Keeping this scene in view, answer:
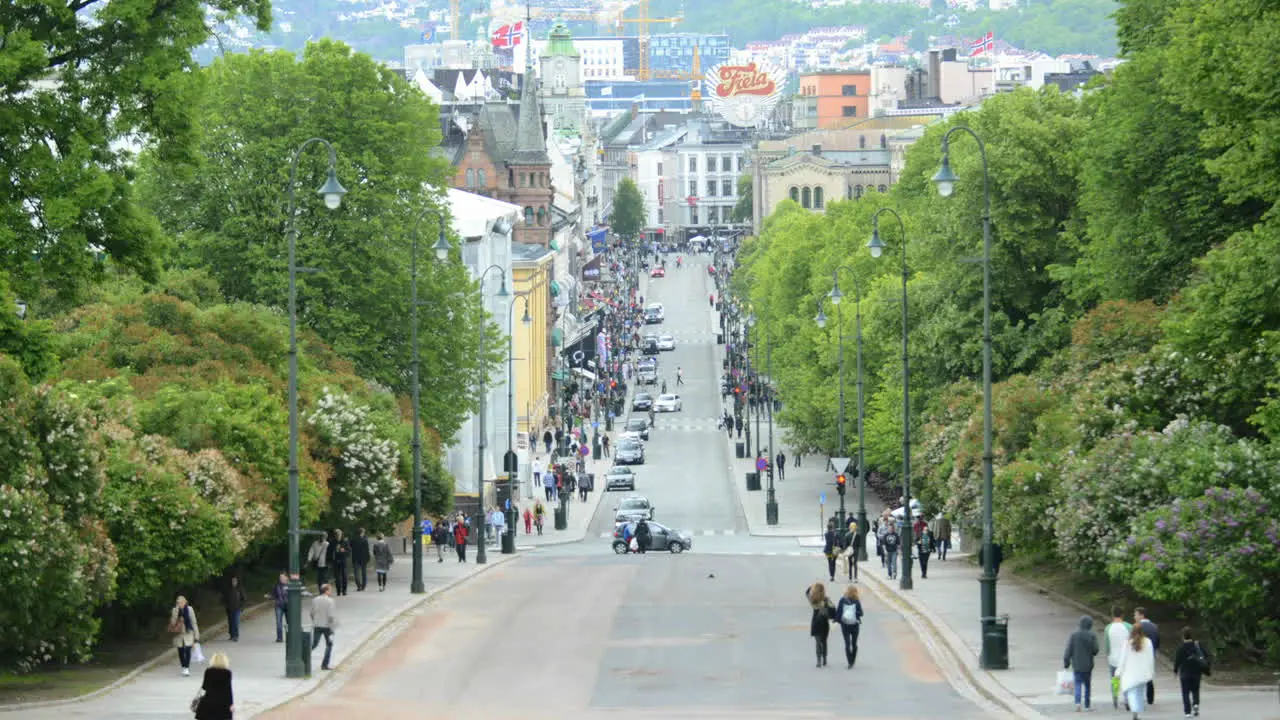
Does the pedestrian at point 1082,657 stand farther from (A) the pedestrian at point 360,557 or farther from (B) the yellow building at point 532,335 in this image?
(B) the yellow building at point 532,335

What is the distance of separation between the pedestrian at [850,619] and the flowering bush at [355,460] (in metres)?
17.6

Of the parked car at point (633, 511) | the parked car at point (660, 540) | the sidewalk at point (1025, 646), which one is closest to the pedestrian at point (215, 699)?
the sidewalk at point (1025, 646)

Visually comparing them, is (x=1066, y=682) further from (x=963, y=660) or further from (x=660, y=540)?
(x=660, y=540)

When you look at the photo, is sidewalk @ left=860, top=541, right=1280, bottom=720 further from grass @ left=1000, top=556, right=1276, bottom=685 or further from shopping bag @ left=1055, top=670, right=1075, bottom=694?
grass @ left=1000, top=556, right=1276, bottom=685

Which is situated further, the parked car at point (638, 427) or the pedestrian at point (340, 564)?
the parked car at point (638, 427)

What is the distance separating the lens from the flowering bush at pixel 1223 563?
112 feet

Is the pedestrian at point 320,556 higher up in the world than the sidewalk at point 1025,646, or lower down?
higher up

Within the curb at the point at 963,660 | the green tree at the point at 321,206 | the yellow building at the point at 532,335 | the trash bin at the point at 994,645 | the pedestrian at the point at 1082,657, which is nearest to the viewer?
the pedestrian at the point at 1082,657

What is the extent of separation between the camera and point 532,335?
122m

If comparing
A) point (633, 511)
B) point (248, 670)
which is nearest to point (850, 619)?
point (248, 670)

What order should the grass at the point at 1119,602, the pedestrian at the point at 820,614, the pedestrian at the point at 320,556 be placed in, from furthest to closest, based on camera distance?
the pedestrian at the point at 320,556 → the pedestrian at the point at 820,614 → the grass at the point at 1119,602

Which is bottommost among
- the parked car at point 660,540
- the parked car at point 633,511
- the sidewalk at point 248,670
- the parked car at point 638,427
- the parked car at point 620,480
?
the sidewalk at point 248,670

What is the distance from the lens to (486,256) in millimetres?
96000

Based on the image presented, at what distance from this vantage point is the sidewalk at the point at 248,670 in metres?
33.1
